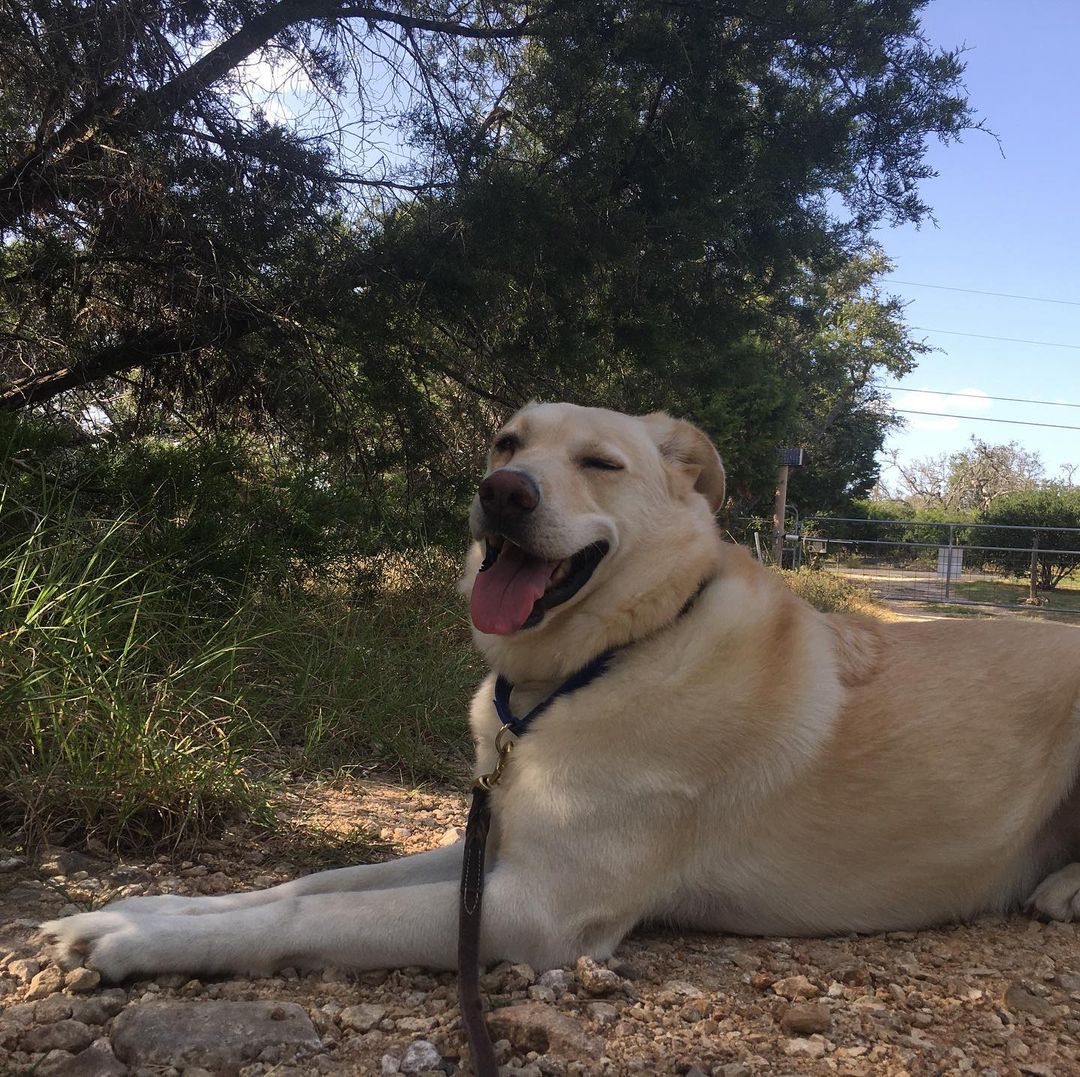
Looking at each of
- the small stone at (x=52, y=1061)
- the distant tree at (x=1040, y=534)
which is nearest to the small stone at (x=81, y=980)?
the small stone at (x=52, y=1061)

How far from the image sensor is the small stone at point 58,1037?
1673mm

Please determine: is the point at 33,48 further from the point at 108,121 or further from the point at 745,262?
the point at 745,262

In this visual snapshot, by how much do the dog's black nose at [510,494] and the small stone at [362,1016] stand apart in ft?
3.85

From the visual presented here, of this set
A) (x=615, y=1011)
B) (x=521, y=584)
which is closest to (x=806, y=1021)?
(x=615, y=1011)

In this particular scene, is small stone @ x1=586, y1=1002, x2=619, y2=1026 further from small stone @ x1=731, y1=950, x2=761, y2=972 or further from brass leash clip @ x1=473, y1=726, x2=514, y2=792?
brass leash clip @ x1=473, y1=726, x2=514, y2=792

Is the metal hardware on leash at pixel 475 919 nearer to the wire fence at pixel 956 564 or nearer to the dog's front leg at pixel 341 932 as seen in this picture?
the dog's front leg at pixel 341 932

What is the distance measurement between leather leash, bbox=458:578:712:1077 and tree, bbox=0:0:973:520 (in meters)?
3.15

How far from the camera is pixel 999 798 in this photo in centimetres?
244

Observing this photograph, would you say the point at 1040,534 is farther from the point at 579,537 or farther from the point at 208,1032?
the point at 208,1032

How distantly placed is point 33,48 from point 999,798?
16.9 ft

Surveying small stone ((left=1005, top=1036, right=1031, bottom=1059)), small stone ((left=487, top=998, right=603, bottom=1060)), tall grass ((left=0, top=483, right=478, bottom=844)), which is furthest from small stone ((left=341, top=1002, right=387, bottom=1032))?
small stone ((left=1005, top=1036, right=1031, bottom=1059))

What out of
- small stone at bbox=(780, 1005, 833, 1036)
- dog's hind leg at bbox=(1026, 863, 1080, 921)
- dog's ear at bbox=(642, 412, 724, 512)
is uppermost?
dog's ear at bbox=(642, 412, 724, 512)

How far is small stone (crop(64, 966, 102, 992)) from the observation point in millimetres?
1893

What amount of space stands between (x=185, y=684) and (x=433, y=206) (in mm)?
2933
